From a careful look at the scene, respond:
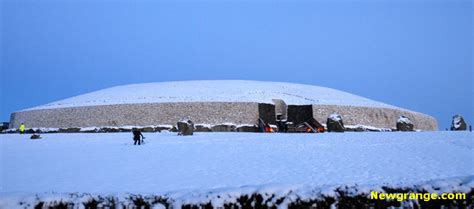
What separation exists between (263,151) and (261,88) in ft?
85.4

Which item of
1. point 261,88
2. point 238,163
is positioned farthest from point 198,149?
point 261,88

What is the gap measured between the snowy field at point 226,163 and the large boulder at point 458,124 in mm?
10197

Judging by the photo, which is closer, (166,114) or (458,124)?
(458,124)

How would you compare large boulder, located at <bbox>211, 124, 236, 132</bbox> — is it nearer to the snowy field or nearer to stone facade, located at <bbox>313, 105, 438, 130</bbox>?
stone facade, located at <bbox>313, 105, 438, 130</bbox>

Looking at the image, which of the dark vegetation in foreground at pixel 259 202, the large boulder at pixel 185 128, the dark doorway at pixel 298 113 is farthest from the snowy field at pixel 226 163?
the dark doorway at pixel 298 113

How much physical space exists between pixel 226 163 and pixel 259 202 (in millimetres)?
6702

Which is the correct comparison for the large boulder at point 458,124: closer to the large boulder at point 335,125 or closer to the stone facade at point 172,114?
the large boulder at point 335,125

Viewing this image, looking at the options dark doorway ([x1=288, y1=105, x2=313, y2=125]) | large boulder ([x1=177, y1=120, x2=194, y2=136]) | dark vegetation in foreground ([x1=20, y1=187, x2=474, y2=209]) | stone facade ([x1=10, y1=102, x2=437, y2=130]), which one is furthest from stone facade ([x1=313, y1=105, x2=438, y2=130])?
dark vegetation in foreground ([x1=20, y1=187, x2=474, y2=209])

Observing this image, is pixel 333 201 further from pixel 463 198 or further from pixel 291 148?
pixel 291 148

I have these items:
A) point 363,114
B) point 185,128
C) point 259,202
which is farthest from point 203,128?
point 259,202

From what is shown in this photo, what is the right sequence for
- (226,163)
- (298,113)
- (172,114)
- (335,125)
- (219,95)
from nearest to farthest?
(226,163) → (335,125) → (172,114) → (298,113) → (219,95)

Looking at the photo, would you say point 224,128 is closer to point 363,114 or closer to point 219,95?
point 219,95

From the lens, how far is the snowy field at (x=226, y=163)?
34.3 ft

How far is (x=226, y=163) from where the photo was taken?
13.2 meters
